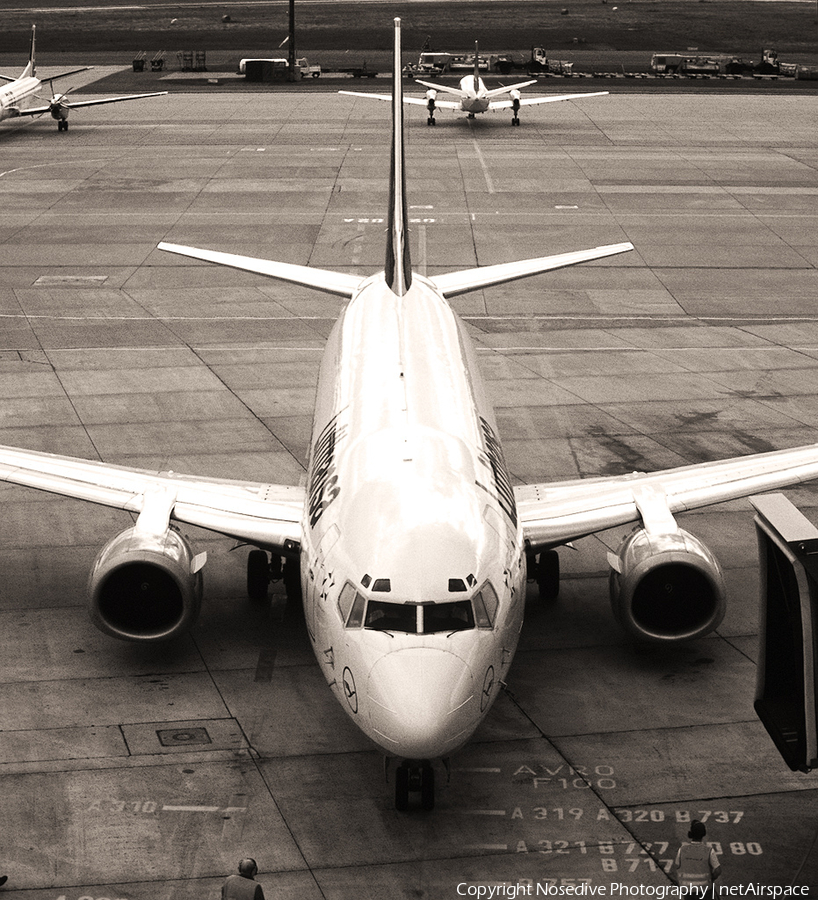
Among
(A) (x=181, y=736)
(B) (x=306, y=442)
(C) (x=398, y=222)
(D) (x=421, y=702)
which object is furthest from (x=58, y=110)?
(D) (x=421, y=702)

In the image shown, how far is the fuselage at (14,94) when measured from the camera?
68875 millimetres

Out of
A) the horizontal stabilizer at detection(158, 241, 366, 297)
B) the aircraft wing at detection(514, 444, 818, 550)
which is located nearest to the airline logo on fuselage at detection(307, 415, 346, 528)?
the aircraft wing at detection(514, 444, 818, 550)

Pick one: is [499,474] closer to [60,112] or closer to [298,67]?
[60,112]

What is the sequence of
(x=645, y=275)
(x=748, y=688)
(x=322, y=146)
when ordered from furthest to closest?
(x=322, y=146) < (x=645, y=275) < (x=748, y=688)

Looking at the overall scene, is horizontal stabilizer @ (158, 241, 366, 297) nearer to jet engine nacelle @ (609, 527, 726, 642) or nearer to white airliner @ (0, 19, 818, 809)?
white airliner @ (0, 19, 818, 809)

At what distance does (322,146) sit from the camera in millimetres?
65688

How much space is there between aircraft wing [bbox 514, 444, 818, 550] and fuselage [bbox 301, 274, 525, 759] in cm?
111

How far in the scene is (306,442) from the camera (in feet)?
90.1

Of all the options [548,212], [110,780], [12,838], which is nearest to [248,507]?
[110,780]

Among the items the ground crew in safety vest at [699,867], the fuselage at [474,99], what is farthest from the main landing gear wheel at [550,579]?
the fuselage at [474,99]

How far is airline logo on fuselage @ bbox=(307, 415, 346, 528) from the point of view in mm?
16984

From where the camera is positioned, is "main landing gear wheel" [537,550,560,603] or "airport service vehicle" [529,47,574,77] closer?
"main landing gear wheel" [537,550,560,603]

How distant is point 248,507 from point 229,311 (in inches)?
745

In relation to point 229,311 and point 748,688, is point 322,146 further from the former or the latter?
point 748,688
